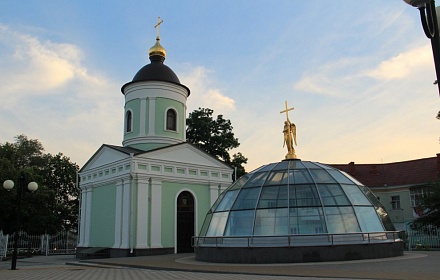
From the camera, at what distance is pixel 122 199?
2478 cm

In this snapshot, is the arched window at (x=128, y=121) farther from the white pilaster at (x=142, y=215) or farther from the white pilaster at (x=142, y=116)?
the white pilaster at (x=142, y=215)

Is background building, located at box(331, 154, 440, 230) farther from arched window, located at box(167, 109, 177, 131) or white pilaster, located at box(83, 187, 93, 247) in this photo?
white pilaster, located at box(83, 187, 93, 247)

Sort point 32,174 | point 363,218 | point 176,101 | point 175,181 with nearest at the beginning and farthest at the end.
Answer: point 363,218 < point 175,181 < point 176,101 < point 32,174

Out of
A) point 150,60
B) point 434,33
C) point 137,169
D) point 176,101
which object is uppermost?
point 150,60

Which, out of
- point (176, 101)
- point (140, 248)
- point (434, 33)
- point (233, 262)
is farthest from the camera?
point (176, 101)

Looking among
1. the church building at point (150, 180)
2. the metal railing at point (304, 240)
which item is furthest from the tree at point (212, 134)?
the metal railing at point (304, 240)

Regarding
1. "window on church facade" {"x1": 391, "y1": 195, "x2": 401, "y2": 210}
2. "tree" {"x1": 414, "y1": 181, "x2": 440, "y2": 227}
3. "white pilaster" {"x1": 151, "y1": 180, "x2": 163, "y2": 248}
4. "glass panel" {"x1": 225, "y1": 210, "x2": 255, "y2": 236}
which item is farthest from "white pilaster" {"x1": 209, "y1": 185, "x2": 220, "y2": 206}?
"window on church facade" {"x1": 391, "y1": 195, "x2": 401, "y2": 210}

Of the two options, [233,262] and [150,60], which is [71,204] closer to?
[150,60]

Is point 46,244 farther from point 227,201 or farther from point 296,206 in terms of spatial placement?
point 296,206

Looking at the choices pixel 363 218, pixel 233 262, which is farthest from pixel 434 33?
pixel 363 218

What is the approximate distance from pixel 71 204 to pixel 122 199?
22.6 m

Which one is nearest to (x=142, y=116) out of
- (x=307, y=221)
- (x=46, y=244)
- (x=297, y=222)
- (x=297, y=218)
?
(x=46, y=244)

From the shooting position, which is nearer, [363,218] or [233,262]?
[233,262]

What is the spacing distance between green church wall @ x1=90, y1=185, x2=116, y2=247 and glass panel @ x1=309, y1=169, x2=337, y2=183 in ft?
41.7
